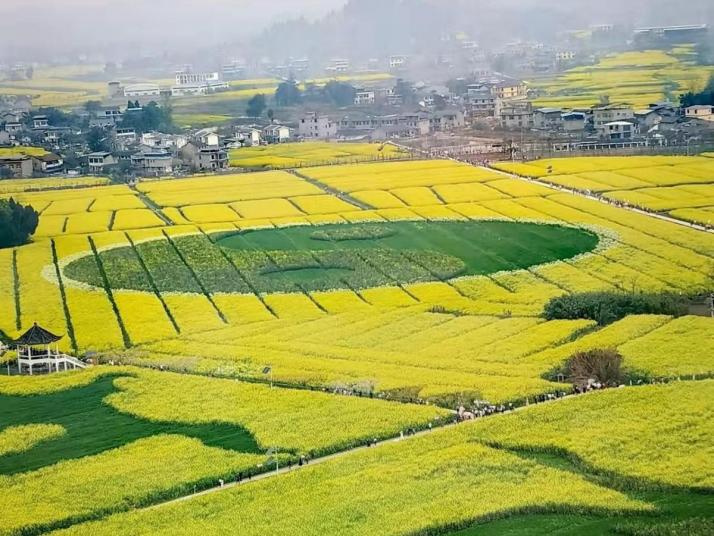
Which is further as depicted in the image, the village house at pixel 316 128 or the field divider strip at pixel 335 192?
the village house at pixel 316 128

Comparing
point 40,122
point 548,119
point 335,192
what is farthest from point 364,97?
point 335,192

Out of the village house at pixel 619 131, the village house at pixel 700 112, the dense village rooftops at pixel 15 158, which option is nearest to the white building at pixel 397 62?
the village house at pixel 700 112

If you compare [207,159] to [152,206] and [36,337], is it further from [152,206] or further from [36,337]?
[36,337]

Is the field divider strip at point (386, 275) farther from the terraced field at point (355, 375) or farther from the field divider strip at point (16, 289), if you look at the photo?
the field divider strip at point (16, 289)

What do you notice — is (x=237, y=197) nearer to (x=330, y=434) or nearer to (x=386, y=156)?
(x=386, y=156)

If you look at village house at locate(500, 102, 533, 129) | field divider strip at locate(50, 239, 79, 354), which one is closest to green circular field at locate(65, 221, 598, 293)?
field divider strip at locate(50, 239, 79, 354)
